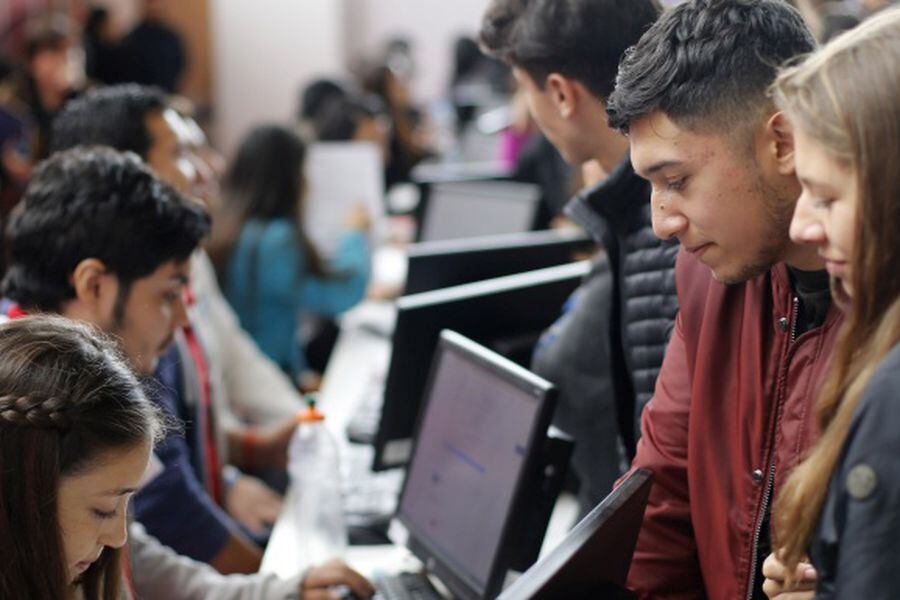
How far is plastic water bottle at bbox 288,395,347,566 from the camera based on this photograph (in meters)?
2.25

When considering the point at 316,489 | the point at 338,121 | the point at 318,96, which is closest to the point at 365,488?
the point at 316,489

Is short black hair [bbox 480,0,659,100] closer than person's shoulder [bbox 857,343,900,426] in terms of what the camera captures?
No

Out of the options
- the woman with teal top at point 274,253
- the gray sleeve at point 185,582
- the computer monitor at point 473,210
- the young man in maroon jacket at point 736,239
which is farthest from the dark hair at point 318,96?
the young man in maroon jacket at point 736,239

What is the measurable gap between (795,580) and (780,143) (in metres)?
0.46

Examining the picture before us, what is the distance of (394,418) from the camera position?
235 centimetres

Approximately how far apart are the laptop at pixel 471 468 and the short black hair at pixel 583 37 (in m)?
0.46

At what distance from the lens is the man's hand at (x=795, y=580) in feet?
3.83

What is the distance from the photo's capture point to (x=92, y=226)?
1888 mm

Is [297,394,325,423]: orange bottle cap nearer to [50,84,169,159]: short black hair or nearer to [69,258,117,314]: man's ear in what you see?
[69,258,117,314]: man's ear

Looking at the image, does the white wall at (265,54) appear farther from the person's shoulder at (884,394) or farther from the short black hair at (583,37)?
the person's shoulder at (884,394)

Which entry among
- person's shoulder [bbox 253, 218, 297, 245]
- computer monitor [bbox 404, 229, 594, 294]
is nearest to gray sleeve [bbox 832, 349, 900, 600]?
computer monitor [bbox 404, 229, 594, 294]

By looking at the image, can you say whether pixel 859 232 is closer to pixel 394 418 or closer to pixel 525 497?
pixel 525 497

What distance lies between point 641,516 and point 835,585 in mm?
370

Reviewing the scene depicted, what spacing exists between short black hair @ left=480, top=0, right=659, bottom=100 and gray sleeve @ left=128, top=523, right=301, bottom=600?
34.5 inches
